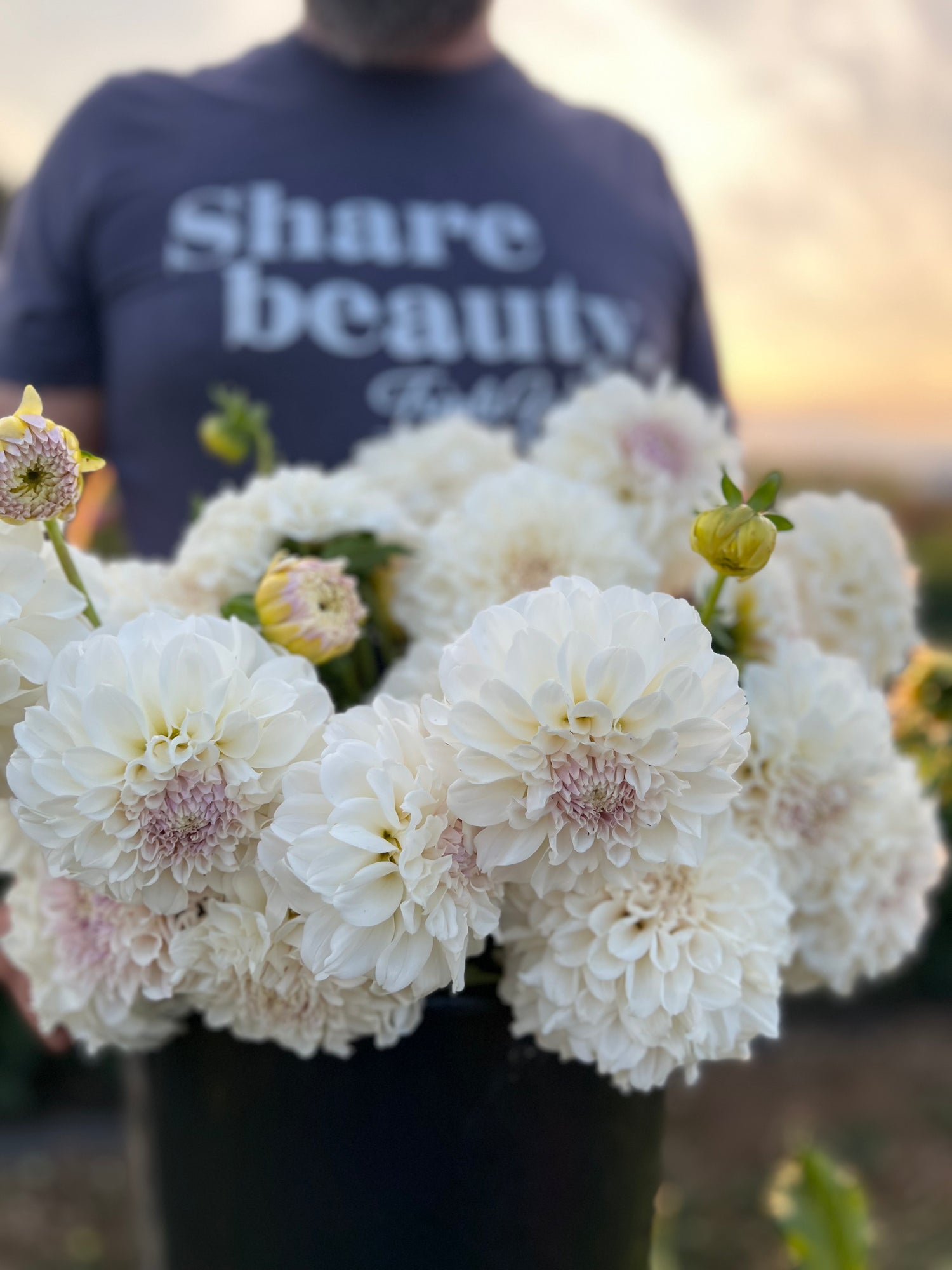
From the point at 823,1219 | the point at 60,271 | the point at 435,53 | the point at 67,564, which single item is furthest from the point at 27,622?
the point at 435,53

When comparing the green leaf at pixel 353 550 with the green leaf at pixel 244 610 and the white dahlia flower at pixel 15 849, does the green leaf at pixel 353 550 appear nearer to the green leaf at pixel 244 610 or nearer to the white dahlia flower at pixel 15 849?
the green leaf at pixel 244 610

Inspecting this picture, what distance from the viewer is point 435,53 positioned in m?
1.14

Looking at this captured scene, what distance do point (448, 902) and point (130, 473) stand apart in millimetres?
833

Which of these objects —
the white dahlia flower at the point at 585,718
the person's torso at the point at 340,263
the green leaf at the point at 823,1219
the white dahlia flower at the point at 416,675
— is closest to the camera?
the white dahlia flower at the point at 585,718

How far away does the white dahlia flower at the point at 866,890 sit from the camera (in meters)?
0.51

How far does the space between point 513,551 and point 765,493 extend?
0.51ft

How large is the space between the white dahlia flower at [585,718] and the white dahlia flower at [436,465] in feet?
0.97

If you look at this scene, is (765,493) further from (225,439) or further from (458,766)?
(225,439)

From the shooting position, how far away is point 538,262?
1111mm

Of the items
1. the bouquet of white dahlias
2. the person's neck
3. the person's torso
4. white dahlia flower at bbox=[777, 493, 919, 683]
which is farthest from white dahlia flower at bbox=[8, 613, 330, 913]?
the person's neck

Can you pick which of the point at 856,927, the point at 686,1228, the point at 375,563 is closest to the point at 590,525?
the point at 375,563

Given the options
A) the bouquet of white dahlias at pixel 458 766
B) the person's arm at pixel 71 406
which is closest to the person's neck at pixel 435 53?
the person's arm at pixel 71 406

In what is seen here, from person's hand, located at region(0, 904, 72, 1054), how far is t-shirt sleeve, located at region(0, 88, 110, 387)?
1.99 ft

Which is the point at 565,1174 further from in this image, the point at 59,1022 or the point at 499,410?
the point at 499,410
